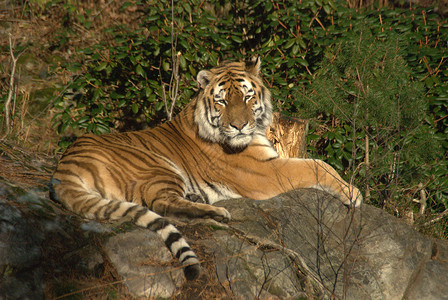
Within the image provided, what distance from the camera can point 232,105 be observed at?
4414 mm

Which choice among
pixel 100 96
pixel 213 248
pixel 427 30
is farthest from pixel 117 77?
pixel 427 30

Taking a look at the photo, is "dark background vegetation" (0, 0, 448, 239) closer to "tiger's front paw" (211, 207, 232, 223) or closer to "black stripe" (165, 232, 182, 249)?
"tiger's front paw" (211, 207, 232, 223)

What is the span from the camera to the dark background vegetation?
5023 millimetres

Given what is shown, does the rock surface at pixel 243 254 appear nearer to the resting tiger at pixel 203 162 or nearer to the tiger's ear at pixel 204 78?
the resting tiger at pixel 203 162

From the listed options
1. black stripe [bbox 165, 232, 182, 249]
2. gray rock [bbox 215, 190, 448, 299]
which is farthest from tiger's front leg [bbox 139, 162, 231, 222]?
black stripe [bbox 165, 232, 182, 249]

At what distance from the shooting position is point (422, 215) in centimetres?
489

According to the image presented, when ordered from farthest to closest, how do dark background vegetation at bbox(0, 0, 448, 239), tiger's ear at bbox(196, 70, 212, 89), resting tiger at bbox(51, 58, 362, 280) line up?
1. dark background vegetation at bbox(0, 0, 448, 239)
2. tiger's ear at bbox(196, 70, 212, 89)
3. resting tiger at bbox(51, 58, 362, 280)

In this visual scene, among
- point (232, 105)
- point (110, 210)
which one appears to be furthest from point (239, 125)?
point (110, 210)

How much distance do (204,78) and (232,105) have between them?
0.47 metres

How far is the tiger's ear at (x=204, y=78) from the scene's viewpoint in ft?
15.0

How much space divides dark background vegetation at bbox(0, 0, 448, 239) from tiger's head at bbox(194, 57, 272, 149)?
0.80 meters

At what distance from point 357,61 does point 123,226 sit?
349 centimetres

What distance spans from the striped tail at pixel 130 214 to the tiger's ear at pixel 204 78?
172cm

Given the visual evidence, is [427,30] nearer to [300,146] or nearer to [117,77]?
[300,146]
